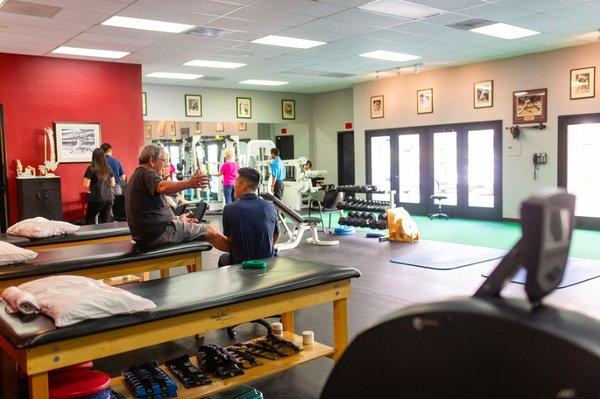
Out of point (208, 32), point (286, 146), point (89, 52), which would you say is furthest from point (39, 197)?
point (286, 146)

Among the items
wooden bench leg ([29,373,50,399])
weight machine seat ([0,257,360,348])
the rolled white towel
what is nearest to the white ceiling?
weight machine seat ([0,257,360,348])

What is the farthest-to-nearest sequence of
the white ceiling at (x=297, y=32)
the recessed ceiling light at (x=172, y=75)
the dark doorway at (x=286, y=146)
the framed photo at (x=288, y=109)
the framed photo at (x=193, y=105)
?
the dark doorway at (x=286, y=146), the framed photo at (x=288, y=109), the framed photo at (x=193, y=105), the recessed ceiling light at (x=172, y=75), the white ceiling at (x=297, y=32)

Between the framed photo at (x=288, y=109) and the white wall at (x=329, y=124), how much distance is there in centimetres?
70

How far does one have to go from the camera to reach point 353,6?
6258 millimetres

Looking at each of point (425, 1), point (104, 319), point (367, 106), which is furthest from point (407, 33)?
point (104, 319)

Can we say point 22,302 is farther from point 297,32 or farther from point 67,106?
point 67,106

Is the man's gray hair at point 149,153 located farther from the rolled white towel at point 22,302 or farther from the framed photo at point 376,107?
the framed photo at point 376,107

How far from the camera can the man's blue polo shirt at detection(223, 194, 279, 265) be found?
3898mm

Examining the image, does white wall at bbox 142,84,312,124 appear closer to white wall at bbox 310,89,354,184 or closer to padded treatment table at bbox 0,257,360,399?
white wall at bbox 310,89,354,184

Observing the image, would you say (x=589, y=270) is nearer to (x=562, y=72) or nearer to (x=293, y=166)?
(x=562, y=72)

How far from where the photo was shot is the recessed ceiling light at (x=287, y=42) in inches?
309

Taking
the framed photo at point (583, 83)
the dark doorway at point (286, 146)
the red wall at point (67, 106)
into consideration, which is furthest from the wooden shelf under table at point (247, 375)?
the dark doorway at point (286, 146)

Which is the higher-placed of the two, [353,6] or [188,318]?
[353,6]

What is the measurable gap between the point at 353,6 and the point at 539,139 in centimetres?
496
